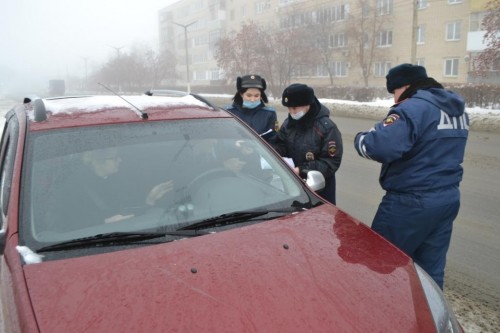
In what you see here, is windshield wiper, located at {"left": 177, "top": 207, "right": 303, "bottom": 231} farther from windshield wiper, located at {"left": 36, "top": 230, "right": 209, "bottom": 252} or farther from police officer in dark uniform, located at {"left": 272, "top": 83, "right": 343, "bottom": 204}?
police officer in dark uniform, located at {"left": 272, "top": 83, "right": 343, "bottom": 204}

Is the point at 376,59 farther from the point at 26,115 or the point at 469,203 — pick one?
the point at 26,115

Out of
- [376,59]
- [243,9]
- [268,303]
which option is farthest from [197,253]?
[243,9]

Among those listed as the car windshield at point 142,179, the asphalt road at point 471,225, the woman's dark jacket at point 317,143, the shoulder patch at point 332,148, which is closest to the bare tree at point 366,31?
the asphalt road at point 471,225

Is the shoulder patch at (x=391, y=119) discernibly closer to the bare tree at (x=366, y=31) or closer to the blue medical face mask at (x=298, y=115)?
the blue medical face mask at (x=298, y=115)

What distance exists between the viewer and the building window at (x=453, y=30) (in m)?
32.4

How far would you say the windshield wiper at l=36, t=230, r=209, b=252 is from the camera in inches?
78.2

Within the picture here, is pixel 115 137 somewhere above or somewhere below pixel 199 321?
above

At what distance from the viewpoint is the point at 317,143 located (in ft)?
12.1

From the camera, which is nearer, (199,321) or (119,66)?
(199,321)

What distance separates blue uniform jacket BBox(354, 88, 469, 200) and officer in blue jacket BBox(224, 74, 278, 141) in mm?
1631

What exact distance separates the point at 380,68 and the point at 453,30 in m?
7.09

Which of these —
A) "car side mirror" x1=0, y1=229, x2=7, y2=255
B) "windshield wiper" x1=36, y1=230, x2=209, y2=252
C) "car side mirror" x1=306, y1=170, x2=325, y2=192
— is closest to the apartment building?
"car side mirror" x1=306, y1=170, x2=325, y2=192

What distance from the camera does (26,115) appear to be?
275 cm

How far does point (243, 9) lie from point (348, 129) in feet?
160
